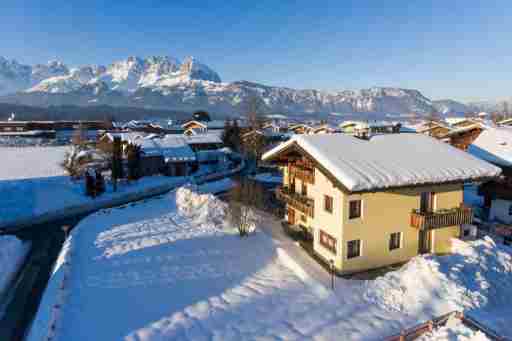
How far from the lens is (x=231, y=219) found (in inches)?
901

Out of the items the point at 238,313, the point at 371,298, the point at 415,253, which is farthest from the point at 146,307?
the point at 415,253

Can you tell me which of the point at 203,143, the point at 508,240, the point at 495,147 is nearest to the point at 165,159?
the point at 203,143

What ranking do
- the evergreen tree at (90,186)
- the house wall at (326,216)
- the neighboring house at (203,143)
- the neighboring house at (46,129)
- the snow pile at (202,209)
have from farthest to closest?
the neighboring house at (46,129) < the neighboring house at (203,143) < the evergreen tree at (90,186) < the snow pile at (202,209) < the house wall at (326,216)

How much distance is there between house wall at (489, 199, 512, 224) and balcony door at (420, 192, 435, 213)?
9.48m

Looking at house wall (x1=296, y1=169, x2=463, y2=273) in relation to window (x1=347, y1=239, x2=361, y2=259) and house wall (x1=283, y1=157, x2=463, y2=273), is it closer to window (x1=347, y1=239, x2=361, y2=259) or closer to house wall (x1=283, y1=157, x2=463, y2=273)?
house wall (x1=283, y1=157, x2=463, y2=273)

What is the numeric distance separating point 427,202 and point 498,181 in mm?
8427

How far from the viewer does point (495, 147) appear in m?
24.8

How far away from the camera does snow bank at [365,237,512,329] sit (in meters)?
13.2

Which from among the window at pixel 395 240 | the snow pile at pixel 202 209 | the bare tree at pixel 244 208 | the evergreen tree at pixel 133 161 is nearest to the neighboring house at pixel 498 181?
the window at pixel 395 240

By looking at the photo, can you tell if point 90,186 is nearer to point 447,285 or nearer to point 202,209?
point 202,209

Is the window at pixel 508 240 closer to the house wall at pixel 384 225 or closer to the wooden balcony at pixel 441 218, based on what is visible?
the wooden balcony at pixel 441 218

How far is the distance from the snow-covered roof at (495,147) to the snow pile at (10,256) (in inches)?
1250

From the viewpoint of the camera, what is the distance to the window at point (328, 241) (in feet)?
55.6

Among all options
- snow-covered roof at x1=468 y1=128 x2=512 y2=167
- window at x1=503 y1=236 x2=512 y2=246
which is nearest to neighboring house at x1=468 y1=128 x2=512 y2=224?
→ snow-covered roof at x1=468 y1=128 x2=512 y2=167
